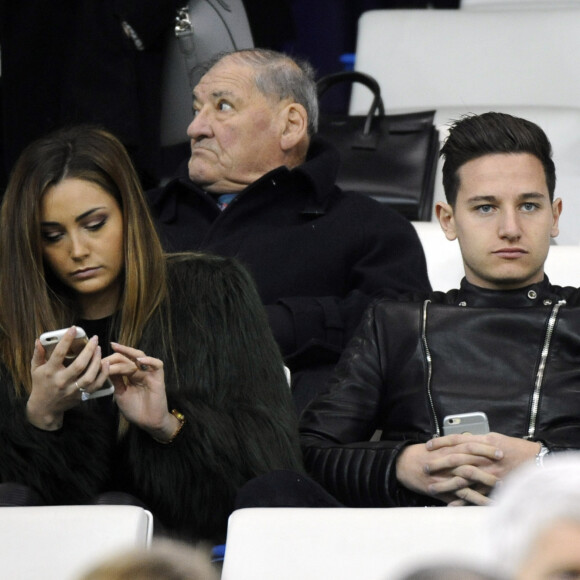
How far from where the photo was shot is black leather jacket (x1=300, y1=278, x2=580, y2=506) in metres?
2.32

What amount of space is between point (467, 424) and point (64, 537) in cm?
73

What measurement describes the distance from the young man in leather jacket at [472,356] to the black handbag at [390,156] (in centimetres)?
105

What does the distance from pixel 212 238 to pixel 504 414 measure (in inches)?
40.5

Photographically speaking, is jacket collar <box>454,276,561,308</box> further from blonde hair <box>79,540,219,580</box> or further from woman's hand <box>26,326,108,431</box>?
blonde hair <box>79,540,219,580</box>

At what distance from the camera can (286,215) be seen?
323 centimetres

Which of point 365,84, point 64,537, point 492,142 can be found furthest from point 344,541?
point 365,84

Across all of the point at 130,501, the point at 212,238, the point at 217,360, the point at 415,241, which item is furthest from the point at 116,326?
the point at 415,241

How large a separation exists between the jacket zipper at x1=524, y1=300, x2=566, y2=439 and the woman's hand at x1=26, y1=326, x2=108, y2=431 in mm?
709

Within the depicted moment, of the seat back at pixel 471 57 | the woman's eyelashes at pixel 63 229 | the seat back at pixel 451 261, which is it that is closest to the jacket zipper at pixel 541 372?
the seat back at pixel 451 261

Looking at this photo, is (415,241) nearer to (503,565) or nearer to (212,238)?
(212,238)

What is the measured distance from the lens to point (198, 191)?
3268mm

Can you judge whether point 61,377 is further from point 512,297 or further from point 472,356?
point 512,297

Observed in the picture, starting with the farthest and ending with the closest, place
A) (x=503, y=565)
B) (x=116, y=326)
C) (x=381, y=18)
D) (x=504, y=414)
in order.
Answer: (x=381, y=18), (x=116, y=326), (x=504, y=414), (x=503, y=565)

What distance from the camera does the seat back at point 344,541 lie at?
5.32 feet
